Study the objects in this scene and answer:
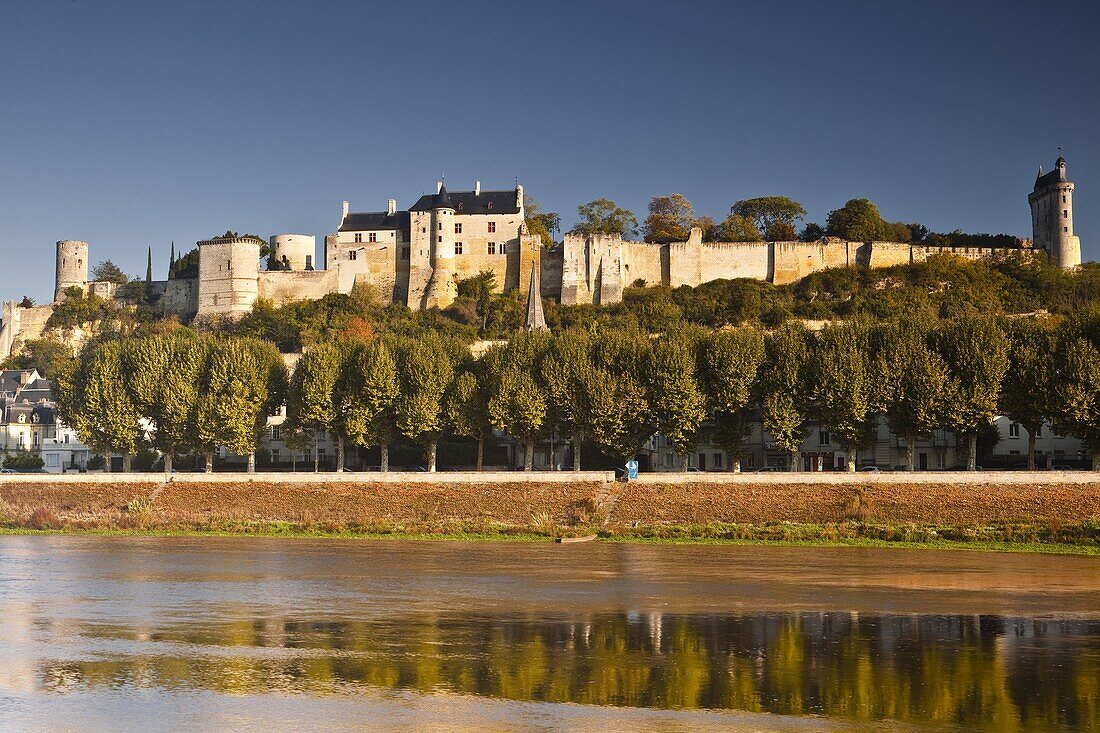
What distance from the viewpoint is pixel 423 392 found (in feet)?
189

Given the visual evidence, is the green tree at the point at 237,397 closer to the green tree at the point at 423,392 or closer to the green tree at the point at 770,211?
the green tree at the point at 423,392

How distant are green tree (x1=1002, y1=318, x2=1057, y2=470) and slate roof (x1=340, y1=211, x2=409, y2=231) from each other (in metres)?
57.7

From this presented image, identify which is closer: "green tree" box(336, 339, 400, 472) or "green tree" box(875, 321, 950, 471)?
"green tree" box(875, 321, 950, 471)

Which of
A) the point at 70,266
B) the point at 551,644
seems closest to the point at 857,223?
the point at 70,266

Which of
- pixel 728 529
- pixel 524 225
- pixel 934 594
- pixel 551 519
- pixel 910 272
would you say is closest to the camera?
pixel 934 594

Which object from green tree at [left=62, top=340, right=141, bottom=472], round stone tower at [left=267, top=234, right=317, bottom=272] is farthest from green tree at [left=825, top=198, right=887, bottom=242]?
green tree at [left=62, top=340, right=141, bottom=472]

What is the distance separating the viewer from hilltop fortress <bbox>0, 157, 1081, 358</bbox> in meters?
94.2

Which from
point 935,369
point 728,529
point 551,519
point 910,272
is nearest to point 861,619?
Answer: point 728,529

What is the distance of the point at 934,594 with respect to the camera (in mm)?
28391

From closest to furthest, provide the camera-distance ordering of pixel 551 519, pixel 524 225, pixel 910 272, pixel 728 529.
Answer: pixel 728 529
pixel 551 519
pixel 910 272
pixel 524 225

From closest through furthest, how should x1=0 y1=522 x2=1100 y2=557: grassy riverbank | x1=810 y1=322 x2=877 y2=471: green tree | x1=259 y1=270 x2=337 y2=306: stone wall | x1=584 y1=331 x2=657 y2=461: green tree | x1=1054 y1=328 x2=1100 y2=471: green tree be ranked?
x1=0 y1=522 x2=1100 y2=557: grassy riverbank
x1=1054 y1=328 x2=1100 y2=471: green tree
x1=810 y1=322 x2=877 y2=471: green tree
x1=584 y1=331 x2=657 y2=461: green tree
x1=259 y1=270 x2=337 y2=306: stone wall

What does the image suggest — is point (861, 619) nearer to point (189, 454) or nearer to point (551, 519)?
point (551, 519)

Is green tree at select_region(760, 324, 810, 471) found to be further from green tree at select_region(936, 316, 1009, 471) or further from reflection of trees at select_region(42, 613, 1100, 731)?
reflection of trees at select_region(42, 613, 1100, 731)

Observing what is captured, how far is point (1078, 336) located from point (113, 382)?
144ft
